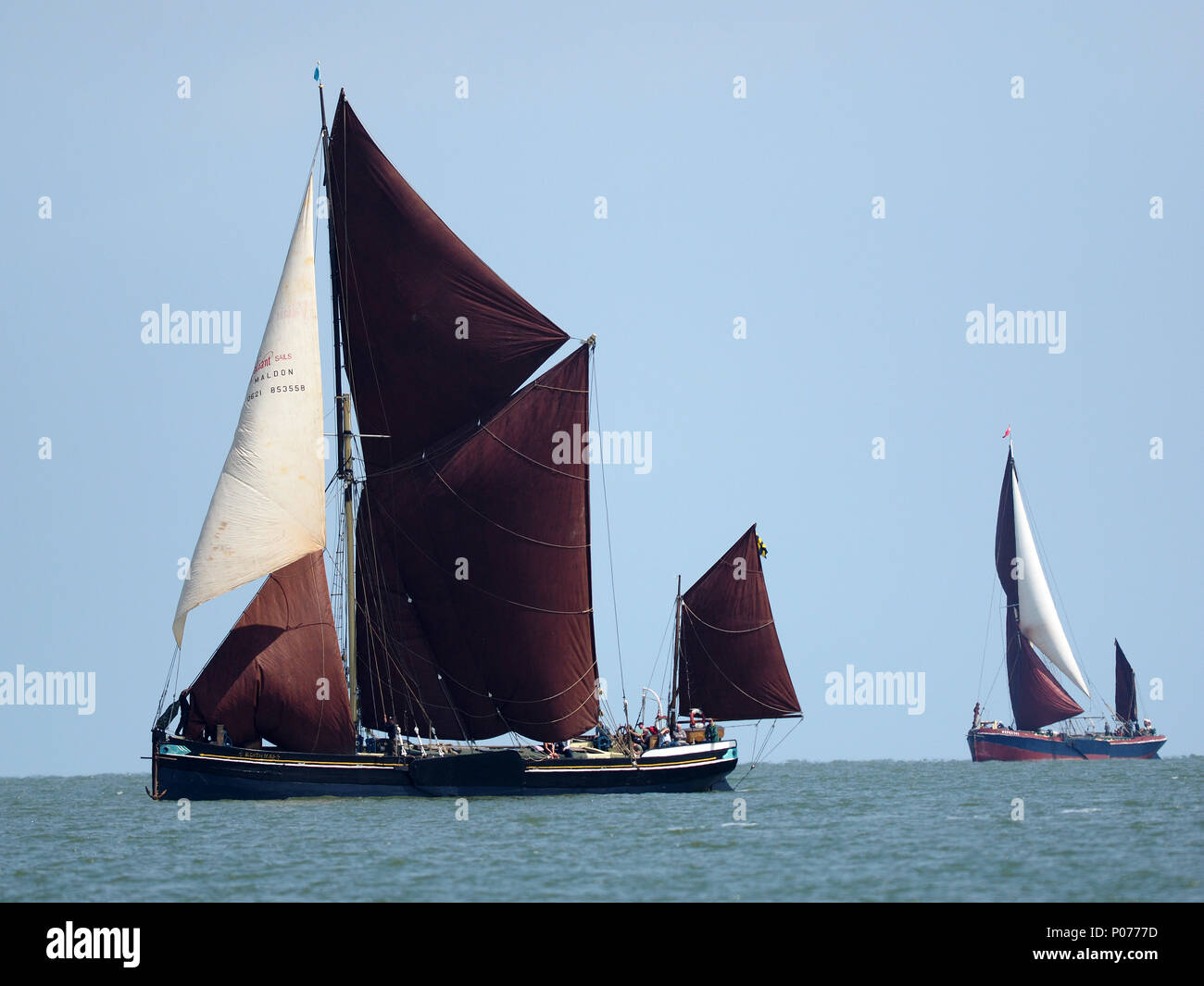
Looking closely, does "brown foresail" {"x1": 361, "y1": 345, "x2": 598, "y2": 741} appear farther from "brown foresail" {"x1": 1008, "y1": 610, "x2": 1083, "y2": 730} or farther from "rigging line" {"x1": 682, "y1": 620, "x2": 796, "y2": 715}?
"brown foresail" {"x1": 1008, "y1": 610, "x2": 1083, "y2": 730}

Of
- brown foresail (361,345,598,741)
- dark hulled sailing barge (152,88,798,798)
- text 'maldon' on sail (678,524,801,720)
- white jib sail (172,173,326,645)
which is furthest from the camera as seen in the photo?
text 'maldon' on sail (678,524,801,720)

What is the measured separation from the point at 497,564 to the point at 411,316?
937 centimetres

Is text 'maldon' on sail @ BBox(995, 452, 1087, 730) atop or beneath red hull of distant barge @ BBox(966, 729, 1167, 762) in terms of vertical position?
atop

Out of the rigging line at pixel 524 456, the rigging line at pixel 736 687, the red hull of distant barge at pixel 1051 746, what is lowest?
the red hull of distant barge at pixel 1051 746

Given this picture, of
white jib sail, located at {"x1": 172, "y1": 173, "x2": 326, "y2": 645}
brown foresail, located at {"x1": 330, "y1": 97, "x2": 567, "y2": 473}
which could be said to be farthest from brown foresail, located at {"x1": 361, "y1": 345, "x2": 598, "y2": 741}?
white jib sail, located at {"x1": 172, "y1": 173, "x2": 326, "y2": 645}

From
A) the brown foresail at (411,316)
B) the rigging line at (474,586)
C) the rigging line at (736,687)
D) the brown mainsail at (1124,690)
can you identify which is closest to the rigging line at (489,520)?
the brown foresail at (411,316)

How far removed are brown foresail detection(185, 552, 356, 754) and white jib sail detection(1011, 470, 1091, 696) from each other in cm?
8150

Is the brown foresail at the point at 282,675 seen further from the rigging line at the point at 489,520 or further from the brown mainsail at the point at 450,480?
the rigging line at the point at 489,520

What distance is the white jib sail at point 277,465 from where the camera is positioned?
173 feet

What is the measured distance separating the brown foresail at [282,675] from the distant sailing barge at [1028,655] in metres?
81.6

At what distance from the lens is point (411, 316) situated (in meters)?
57.9

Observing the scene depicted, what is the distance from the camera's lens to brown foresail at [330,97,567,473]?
57.7 metres
